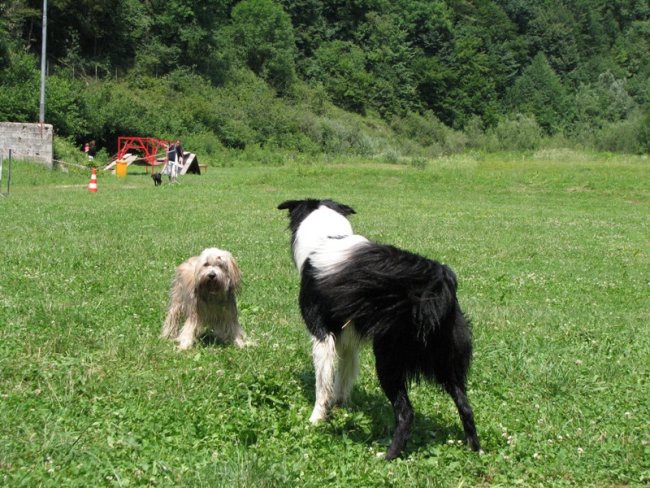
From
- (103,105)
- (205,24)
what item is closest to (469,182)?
(103,105)

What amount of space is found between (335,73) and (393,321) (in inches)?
3377

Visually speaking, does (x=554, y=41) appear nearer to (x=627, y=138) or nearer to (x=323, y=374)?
(x=627, y=138)

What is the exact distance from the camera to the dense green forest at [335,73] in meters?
54.8

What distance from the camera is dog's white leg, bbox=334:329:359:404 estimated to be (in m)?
5.44

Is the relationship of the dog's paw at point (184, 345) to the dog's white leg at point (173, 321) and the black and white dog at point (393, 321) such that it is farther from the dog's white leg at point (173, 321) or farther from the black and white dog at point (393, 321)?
the black and white dog at point (393, 321)

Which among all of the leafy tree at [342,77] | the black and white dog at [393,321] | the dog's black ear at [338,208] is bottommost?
the black and white dog at [393,321]

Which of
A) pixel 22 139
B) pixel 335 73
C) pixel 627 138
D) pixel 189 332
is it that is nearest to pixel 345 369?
pixel 189 332

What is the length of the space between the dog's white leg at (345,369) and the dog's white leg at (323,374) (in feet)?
0.25

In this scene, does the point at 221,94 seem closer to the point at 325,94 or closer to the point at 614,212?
the point at 325,94

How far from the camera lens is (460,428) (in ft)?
17.7

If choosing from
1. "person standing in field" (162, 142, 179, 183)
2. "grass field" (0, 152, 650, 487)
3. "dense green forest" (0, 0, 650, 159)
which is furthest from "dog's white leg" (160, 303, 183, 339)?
"dense green forest" (0, 0, 650, 159)

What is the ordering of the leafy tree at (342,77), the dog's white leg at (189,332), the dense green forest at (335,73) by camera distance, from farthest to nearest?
the leafy tree at (342,77) < the dense green forest at (335,73) < the dog's white leg at (189,332)

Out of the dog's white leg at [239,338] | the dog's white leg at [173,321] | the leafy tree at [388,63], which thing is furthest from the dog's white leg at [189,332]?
the leafy tree at [388,63]

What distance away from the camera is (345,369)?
5668mm
